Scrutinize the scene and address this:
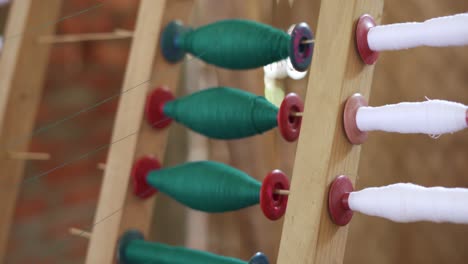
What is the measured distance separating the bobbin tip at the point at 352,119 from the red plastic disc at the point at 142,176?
318 mm

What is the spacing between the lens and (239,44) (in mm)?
823

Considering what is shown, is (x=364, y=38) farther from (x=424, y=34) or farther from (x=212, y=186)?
(x=212, y=186)

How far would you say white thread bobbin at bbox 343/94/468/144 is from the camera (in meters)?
0.59

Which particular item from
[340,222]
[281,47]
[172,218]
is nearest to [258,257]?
[340,222]

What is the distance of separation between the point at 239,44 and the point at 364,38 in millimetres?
195

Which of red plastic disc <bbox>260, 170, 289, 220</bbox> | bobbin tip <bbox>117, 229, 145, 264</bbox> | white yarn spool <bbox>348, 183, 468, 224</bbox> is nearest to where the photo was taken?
white yarn spool <bbox>348, 183, 468, 224</bbox>

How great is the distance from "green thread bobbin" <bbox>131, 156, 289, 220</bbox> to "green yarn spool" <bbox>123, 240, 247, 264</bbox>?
0.18ft

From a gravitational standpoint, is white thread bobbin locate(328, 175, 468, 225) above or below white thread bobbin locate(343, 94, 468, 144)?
below

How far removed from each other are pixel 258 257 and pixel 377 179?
0.60 metres

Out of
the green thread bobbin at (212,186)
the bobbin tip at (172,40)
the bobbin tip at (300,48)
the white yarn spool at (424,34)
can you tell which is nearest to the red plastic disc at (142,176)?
the green thread bobbin at (212,186)

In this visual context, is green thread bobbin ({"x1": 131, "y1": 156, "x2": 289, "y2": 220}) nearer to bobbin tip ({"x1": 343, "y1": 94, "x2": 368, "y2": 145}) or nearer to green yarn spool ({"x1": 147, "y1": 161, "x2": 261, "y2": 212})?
green yarn spool ({"x1": 147, "y1": 161, "x2": 261, "y2": 212})

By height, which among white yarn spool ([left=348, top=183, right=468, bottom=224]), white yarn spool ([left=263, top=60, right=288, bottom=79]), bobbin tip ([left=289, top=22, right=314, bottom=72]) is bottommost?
white yarn spool ([left=348, top=183, right=468, bottom=224])

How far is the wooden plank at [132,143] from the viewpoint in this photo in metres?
0.87

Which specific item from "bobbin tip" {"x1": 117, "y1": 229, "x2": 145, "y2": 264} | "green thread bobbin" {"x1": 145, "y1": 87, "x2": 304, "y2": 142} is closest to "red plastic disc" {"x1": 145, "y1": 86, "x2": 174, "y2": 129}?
"green thread bobbin" {"x1": 145, "y1": 87, "x2": 304, "y2": 142}
